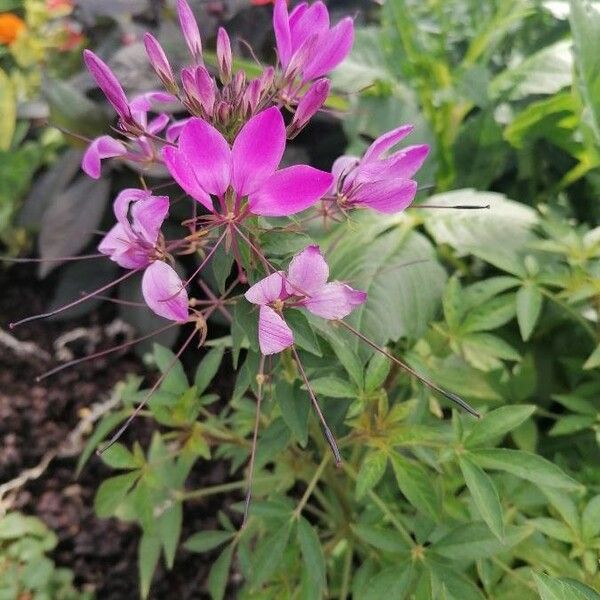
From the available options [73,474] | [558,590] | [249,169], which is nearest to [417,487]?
[558,590]

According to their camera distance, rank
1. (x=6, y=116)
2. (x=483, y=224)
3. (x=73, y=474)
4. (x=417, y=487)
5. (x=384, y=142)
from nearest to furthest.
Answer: (x=384, y=142)
(x=417, y=487)
(x=483, y=224)
(x=73, y=474)
(x=6, y=116)

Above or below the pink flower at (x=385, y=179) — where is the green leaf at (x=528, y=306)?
below

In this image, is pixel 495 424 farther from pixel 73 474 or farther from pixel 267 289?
pixel 73 474

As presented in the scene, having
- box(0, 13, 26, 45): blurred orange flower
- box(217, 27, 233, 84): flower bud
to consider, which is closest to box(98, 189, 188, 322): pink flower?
box(217, 27, 233, 84): flower bud

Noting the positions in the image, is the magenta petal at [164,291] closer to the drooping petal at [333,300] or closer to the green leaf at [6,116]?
the drooping petal at [333,300]

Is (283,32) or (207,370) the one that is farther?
(207,370)

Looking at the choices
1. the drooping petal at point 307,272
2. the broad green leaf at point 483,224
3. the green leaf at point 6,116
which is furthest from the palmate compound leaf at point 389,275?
the green leaf at point 6,116

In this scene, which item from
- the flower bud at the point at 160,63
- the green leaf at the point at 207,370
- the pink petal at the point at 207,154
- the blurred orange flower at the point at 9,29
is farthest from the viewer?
the blurred orange flower at the point at 9,29
